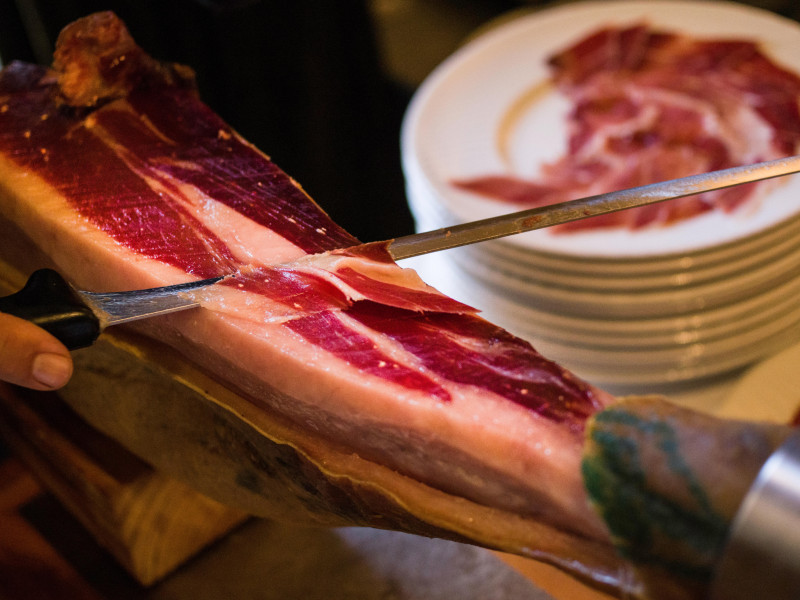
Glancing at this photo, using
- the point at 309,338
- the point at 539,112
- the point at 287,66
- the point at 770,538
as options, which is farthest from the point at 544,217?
→ the point at 539,112

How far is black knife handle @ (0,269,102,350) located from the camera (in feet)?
2.06

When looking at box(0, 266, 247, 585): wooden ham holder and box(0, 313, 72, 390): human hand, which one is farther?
box(0, 266, 247, 585): wooden ham holder

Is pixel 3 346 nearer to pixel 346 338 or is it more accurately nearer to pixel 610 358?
pixel 346 338

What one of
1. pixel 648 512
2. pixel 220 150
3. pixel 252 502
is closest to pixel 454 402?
pixel 648 512

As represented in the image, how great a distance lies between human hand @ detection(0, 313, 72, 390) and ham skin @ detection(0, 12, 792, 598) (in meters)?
0.14

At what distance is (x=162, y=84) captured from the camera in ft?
3.27

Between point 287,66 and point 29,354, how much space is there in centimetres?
113

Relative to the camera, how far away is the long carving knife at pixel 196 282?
2.08 ft

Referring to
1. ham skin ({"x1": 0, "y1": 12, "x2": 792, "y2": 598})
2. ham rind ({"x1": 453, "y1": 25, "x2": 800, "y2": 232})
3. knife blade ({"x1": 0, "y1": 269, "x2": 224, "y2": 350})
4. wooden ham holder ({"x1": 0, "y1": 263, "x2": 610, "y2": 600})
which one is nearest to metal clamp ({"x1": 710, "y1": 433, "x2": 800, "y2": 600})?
ham skin ({"x1": 0, "y1": 12, "x2": 792, "y2": 598})

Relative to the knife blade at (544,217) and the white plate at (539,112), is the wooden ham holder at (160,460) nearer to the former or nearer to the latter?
the knife blade at (544,217)

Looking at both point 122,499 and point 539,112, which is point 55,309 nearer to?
point 122,499

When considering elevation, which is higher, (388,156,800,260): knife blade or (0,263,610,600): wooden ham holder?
(388,156,800,260): knife blade

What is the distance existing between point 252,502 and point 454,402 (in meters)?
0.33

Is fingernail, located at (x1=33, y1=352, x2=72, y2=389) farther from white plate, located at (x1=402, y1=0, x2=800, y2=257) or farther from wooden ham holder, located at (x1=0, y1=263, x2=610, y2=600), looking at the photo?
white plate, located at (x1=402, y1=0, x2=800, y2=257)
